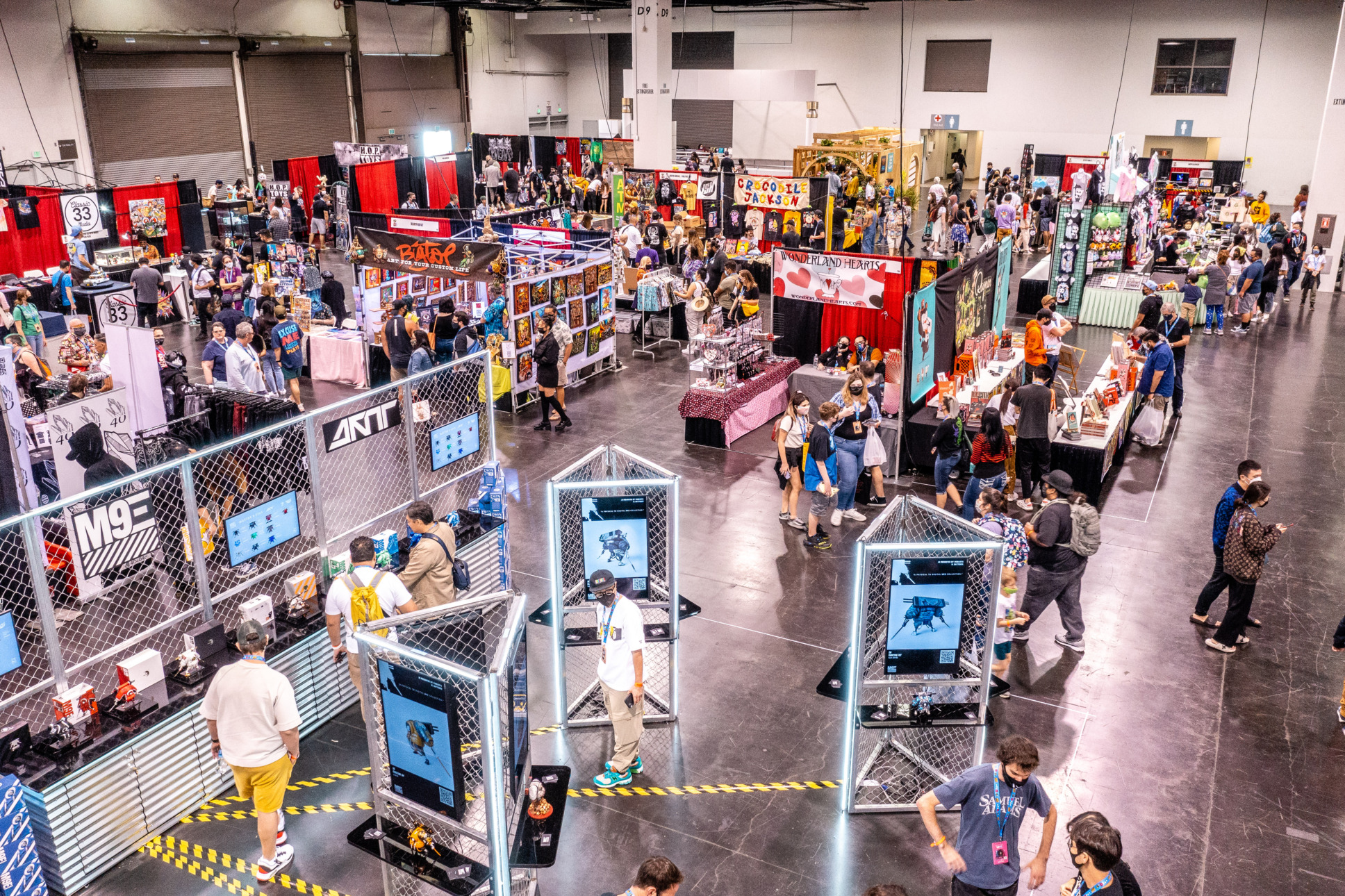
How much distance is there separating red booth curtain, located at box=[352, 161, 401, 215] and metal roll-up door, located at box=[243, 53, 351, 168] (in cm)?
394

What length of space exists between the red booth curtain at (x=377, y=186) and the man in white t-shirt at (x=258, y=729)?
22.8 metres

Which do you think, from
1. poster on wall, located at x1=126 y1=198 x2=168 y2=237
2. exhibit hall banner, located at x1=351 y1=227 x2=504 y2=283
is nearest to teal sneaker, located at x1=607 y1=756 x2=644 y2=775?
exhibit hall banner, located at x1=351 y1=227 x2=504 y2=283

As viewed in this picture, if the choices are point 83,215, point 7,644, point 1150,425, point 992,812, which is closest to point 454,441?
point 7,644

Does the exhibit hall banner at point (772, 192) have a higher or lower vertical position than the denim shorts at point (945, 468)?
higher

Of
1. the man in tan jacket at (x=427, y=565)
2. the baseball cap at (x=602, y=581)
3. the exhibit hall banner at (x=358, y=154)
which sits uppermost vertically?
the exhibit hall banner at (x=358, y=154)

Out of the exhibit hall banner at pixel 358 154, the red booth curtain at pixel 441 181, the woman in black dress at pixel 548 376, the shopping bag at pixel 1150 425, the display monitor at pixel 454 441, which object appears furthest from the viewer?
the red booth curtain at pixel 441 181

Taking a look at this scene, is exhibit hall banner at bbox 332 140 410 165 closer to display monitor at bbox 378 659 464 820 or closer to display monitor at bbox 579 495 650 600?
display monitor at bbox 579 495 650 600

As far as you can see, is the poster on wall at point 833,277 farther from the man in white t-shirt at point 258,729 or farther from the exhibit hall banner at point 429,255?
the man in white t-shirt at point 258,729

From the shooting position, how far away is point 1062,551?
7621mm

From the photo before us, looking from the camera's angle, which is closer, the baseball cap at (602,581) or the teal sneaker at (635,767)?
the baseball cap at (602,581)

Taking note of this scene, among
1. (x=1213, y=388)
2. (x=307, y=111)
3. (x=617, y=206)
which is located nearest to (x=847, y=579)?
(x=1213, y=388)

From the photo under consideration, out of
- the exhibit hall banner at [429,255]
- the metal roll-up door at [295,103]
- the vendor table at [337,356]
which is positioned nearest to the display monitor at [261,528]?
the exhibit hall banner at [429,255]

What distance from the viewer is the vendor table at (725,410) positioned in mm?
12461

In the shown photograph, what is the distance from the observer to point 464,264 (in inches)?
528
